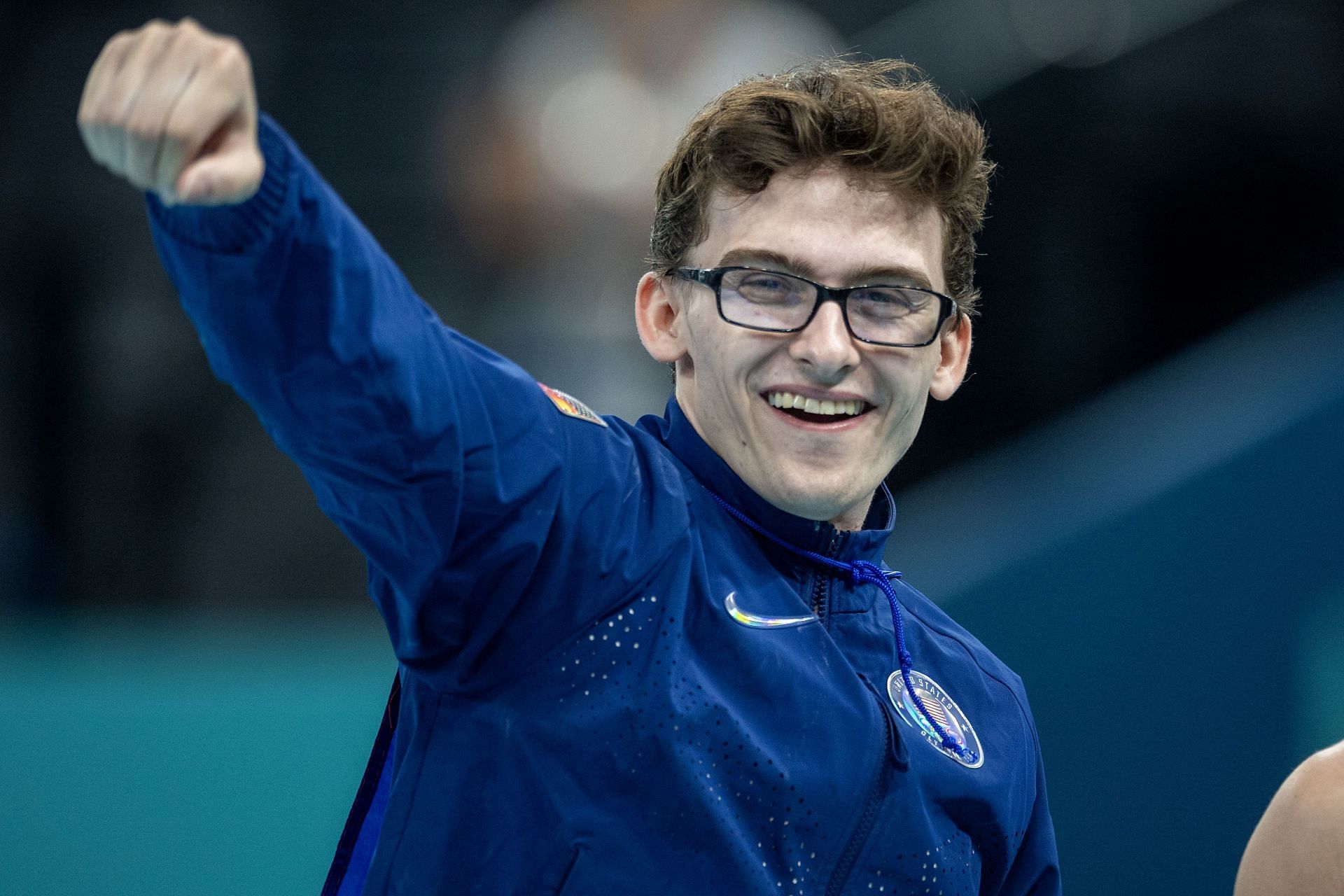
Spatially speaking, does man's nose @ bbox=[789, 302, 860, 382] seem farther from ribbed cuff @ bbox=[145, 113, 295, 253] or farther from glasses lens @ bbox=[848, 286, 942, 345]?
ribbed cuff @ bbox=[145, 113, 295, 253]

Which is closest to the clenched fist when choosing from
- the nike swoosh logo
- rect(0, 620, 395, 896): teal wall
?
the nike swoosh logo

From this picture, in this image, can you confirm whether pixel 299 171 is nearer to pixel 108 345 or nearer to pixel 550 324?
pixel 550 324

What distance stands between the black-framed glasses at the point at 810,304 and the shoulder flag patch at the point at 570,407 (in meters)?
0.29

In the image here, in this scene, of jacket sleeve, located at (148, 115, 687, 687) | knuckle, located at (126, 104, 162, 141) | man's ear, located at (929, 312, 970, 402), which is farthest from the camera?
man's ear, located at (929, 312, 970, 402)

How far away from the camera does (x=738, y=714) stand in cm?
175

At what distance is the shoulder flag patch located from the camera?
1.65 metres

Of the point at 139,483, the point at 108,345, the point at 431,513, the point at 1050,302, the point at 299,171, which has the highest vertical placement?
the point at 299,171

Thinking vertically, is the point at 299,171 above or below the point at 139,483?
above

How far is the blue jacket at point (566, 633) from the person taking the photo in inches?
53.6

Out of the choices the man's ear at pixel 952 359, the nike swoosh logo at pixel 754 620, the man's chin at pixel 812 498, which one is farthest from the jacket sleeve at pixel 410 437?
the man's ear at pixel 952 359

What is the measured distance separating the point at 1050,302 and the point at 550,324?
Answer: 5.37 feet

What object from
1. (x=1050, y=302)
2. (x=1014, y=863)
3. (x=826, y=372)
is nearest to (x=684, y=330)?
(x=826, y=372)

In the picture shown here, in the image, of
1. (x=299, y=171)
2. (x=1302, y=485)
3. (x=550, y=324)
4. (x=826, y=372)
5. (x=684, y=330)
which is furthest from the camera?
(x=550, y=324)

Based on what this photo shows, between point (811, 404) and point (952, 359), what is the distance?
40cm
